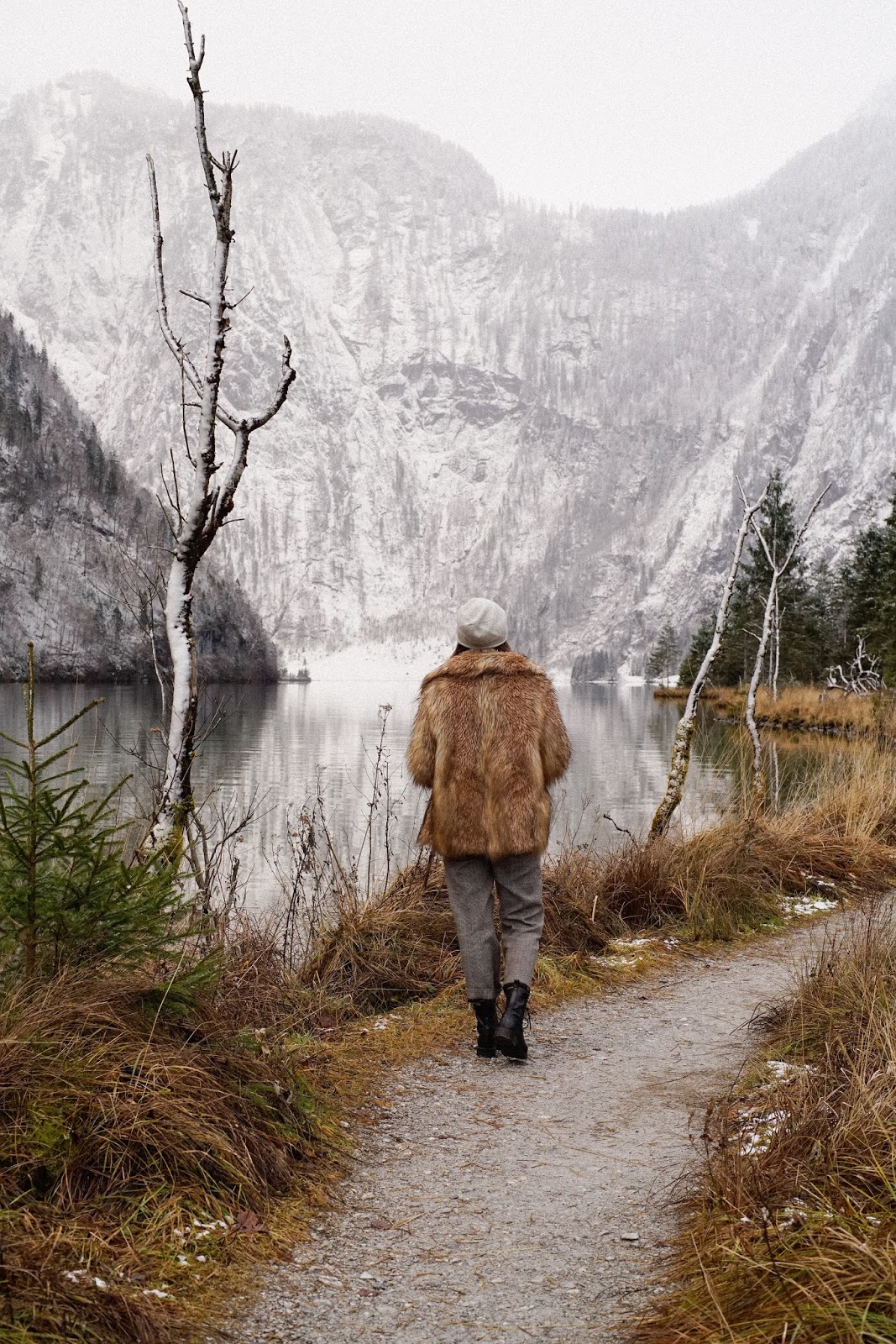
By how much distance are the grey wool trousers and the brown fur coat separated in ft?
0.34

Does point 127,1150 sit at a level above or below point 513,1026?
above

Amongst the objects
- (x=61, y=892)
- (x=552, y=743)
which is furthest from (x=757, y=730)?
(x=61, y=892)

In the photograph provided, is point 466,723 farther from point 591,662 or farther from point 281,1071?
point 591,662

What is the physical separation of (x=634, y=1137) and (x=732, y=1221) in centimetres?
108

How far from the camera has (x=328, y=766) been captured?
2644 cm

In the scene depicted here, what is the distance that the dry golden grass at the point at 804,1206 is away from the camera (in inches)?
76.5

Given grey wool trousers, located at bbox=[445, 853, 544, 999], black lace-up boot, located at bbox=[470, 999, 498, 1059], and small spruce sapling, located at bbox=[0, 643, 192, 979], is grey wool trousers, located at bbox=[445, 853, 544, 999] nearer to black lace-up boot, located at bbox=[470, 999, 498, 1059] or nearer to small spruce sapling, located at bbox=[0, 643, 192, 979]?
black lace-up boot, located at bbox=[470, 999, 498, 1059]

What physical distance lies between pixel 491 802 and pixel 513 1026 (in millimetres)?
892

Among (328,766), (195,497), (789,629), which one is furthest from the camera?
(789,629)

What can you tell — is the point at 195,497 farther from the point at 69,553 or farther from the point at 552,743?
the point at 69,553

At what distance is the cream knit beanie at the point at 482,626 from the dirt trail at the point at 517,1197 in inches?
67.9

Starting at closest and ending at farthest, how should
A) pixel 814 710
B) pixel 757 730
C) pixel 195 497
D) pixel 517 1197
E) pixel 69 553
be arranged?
pixel 517 1197 < pixel 195 497 < pixel 757 730 < pixel 814 710 < pixel 69 553

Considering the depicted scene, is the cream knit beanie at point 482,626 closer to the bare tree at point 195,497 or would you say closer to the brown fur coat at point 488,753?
the brown fur coat at point 488,753

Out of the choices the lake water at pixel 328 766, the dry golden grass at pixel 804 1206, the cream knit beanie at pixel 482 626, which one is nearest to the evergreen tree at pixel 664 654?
the lake water at pixel 328 766
